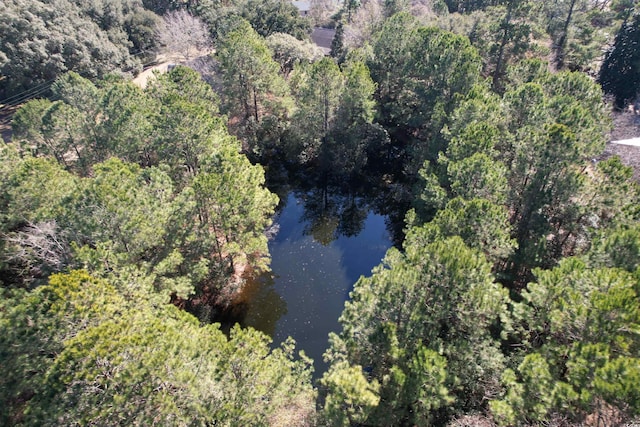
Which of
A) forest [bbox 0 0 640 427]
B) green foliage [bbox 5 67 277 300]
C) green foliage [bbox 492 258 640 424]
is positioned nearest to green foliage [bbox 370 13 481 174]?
forest [bbox 0 0 640 427]

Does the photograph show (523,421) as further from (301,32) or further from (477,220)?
(301,32)

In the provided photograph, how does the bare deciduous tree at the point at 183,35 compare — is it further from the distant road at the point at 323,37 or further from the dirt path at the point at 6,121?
the dirt path at the point at 6,121

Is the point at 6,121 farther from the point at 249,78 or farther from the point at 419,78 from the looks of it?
the point at 419,78

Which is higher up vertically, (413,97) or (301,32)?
(301,32)

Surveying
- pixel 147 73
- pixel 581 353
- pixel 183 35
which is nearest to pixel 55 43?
pixel 147 73

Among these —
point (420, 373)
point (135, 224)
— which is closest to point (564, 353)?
point (420, 373)
